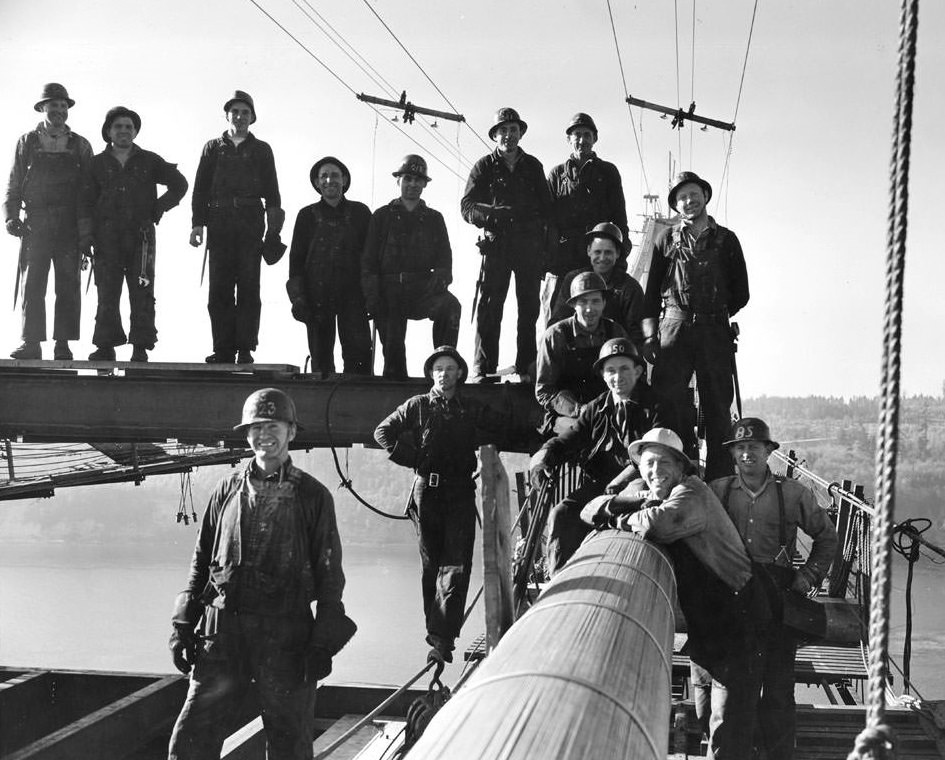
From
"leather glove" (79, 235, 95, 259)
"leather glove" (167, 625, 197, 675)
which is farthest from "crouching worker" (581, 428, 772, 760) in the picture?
"leather glove" (79, 235, 95, 259)

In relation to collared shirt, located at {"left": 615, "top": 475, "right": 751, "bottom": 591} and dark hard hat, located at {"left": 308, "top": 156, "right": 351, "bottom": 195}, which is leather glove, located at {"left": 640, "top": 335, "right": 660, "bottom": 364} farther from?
dark hard hat, located at {"left": 308, "top": 156, "right": 351, "bottom": 195}

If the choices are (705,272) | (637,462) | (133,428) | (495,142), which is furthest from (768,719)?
(133,428)

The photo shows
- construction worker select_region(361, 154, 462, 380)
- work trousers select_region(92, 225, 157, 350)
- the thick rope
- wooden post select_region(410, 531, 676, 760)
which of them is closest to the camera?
the thick rope

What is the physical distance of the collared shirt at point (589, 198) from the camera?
7.71m

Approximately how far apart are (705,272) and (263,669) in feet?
12.1

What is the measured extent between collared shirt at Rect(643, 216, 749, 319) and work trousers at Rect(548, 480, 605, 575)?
1.68 m

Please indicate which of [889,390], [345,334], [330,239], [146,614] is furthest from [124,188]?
[146,614]

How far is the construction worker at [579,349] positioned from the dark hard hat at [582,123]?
2.19 m

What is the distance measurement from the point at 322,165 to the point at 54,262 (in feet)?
7.32

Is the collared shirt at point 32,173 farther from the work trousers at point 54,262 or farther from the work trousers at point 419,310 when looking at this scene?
the work trousers at point 419,310

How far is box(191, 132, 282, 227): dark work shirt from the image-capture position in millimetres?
7762

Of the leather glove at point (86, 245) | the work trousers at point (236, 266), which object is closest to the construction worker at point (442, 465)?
the work trousers at point (236, 266)

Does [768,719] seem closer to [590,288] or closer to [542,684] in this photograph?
[590,288]

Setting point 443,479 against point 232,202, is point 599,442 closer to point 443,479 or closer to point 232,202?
point 443,479
